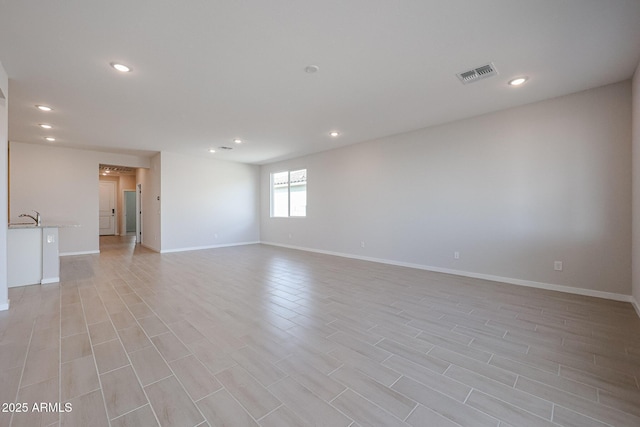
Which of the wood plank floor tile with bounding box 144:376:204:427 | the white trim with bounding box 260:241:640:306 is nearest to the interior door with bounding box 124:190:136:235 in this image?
the white trim with bounding box 260:241:640:306

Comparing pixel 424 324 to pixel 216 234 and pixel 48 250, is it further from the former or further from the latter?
pixel 216 234

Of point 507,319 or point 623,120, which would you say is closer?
point 507,319

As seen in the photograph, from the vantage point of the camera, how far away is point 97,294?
11.4 feet

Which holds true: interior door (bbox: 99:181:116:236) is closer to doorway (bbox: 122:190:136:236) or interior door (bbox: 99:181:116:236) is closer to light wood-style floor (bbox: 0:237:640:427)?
doorway (bbox: 122:190:136:236)

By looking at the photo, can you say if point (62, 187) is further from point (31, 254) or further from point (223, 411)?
point (223, 411)

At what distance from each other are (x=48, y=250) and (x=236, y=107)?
Answer: 3588mm

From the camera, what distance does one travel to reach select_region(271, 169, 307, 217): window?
7.56 metres

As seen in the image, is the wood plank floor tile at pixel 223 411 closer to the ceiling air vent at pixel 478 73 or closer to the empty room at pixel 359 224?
the empty room at pixel 359 224

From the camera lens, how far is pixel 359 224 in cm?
605

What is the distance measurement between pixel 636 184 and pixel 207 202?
8265mm

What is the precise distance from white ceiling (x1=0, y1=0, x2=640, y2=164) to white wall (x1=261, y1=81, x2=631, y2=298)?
418mm

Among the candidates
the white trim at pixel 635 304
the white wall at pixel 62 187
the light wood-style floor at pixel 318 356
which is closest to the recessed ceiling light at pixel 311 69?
the light wood-style floor at pixel 318 356

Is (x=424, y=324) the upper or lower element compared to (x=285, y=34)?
lower

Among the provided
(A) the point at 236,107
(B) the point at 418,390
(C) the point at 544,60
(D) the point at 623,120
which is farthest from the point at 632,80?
(A) the point at 236,107
